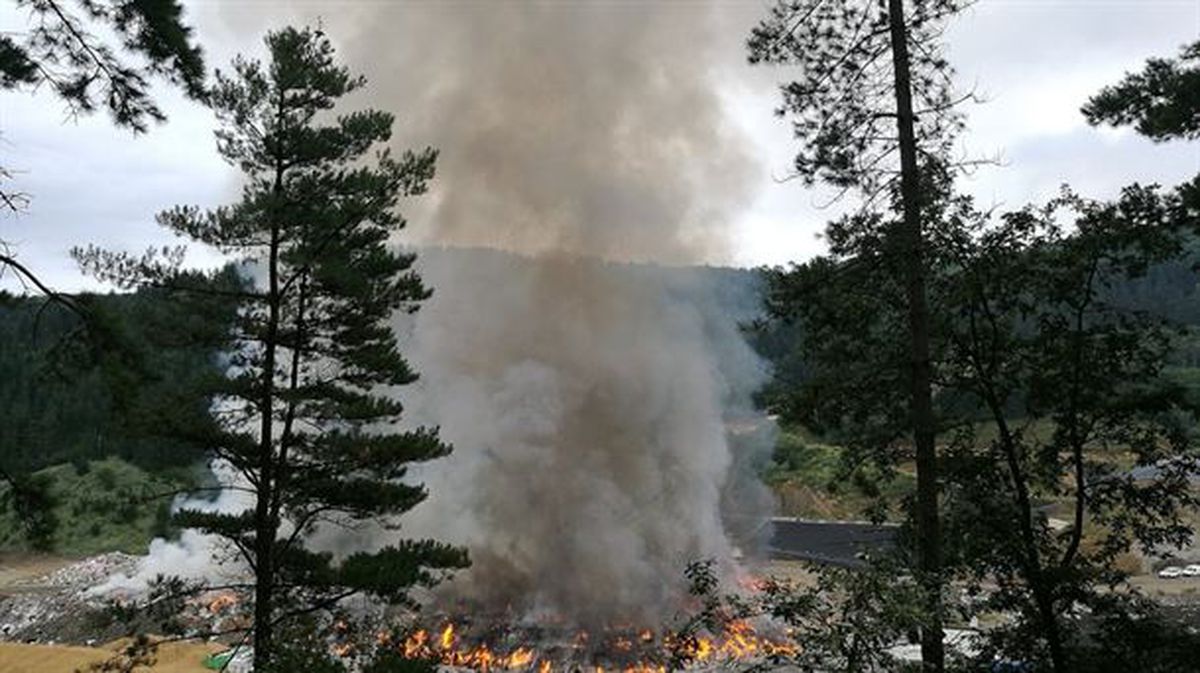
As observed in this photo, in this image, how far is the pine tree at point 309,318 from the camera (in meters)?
12.3

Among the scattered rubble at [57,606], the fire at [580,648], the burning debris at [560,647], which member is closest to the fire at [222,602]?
the scattered rubble at [57,606]

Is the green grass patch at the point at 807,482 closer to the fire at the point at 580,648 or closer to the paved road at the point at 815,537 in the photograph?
the paved road at the point at 815,537

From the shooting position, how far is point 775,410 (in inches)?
340

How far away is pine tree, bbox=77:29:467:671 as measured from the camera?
12266 millimetres

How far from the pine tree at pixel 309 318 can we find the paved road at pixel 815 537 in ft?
78.1

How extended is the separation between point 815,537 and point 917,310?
39314 mm

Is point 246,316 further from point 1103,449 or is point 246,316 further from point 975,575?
point 1103,449

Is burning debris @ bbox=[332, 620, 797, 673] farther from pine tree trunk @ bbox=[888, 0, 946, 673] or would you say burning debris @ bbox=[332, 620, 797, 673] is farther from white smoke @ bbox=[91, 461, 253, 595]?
pine tree trunk @ bbox=[888, 0, 946, 673]

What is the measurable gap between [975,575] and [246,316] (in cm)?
1000

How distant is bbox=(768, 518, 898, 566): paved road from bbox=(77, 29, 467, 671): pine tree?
2381 centimetres

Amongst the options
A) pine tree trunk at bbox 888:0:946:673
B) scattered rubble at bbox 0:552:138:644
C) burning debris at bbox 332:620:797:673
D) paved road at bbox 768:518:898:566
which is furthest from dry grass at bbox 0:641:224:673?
paved road at bbox 768:518:898:566

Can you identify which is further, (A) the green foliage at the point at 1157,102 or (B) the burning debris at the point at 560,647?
(B) the burning debris at the point at 560,647

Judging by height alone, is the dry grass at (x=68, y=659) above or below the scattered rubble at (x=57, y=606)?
above

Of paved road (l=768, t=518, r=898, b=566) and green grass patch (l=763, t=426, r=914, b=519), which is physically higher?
green grass patch (l=763, t=426, r=914, b=519)
